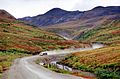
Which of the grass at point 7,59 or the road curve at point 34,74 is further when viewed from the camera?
the grass at point 7,59

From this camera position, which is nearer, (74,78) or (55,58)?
(74,78)

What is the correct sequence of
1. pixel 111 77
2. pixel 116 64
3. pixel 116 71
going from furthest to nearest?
pixel 116 64 < pixel 116 71 < pixel 111 77

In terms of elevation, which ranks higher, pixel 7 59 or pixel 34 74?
pixel 34 74

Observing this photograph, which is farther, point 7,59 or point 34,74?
point 7,59

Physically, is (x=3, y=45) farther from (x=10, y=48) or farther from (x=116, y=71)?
(x=116, y=71)

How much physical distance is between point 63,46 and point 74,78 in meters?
129

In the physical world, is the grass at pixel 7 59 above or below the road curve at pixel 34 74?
below

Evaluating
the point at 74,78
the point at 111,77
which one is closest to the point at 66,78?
the point at 74,78

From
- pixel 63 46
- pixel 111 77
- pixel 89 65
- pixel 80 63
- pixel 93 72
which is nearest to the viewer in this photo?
pixel 111 77

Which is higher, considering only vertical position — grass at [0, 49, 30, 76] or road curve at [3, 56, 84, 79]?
road curve at [3, 56, 84, 79]

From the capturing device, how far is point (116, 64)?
2436 inches

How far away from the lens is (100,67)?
67.3m

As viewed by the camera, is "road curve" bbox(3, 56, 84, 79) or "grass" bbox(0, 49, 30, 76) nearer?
"road curve" bbox(3, 56, 84, 79)

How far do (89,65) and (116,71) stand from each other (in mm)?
16530
